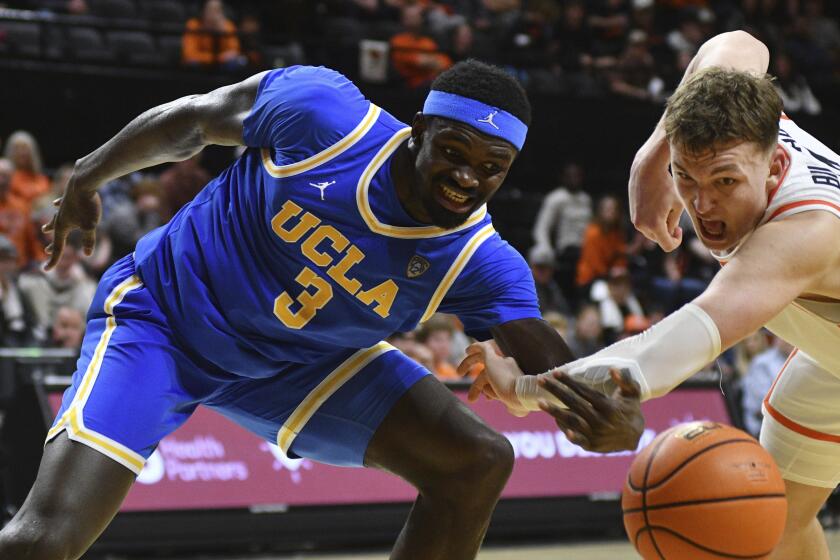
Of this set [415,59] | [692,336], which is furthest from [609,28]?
[692,336]

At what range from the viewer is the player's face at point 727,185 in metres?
3.50

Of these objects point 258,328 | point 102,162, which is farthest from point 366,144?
point 102,162

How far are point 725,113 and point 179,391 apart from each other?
2061 mm

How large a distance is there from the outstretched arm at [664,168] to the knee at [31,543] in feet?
7.53

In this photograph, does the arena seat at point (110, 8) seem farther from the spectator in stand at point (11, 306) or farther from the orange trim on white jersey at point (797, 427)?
the orange trim on white jersey at point (797, 427)

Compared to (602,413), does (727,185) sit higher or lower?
higher

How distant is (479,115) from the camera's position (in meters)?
4.00

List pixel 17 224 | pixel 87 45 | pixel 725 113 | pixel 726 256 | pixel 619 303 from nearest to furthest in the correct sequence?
1. pixel 725 113
2. pixel 726 256
3. pixel 17 224
4. pixel 619 303
5. pixel 87 45

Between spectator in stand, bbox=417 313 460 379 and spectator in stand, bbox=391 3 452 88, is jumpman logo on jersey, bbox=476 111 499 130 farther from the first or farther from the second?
spectator in stand, bbox=391 3 452 88

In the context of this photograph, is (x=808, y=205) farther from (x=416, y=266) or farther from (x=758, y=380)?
(x=758, y=380)

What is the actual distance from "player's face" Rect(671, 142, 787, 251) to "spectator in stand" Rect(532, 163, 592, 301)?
30.7 ft

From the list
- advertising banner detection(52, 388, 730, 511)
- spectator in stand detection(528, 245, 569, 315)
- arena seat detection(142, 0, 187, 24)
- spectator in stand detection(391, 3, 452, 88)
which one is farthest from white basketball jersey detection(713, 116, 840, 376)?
arena seat detection(142, 0, 187, 24)

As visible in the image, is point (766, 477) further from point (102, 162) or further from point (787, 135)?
point (102, 162)

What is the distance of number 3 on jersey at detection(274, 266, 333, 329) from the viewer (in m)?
4.20
